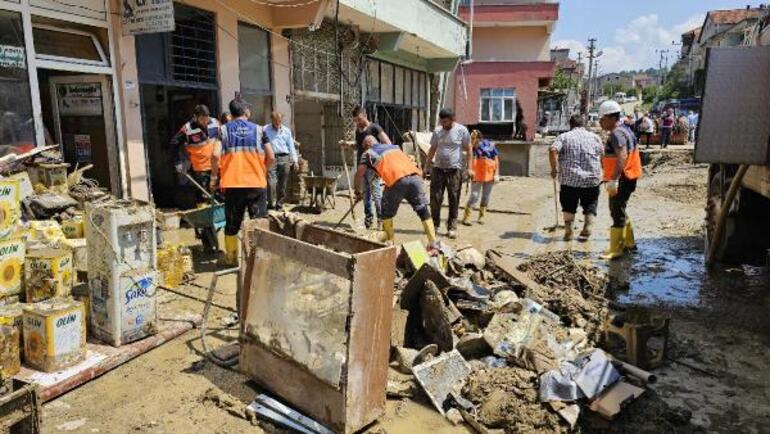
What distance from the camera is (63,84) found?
25.6 feet

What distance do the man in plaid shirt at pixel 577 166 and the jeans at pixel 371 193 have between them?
8.40 ft

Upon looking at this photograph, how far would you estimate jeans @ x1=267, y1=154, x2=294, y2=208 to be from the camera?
27.6ft

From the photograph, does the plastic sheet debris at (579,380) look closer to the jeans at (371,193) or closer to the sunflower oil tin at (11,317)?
the sunflower oil tin at (11,317)

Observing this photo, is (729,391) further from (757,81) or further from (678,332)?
(757,81)

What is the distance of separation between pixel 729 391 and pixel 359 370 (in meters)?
2.59

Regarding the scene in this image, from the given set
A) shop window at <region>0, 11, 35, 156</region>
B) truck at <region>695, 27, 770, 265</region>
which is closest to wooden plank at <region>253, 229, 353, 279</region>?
truck at <region>695, 27, 770, 265</region>

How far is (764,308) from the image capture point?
5258 millimetres

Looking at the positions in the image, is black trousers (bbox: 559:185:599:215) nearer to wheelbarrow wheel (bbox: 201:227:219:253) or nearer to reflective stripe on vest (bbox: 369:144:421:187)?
reflective stripe on vest (bbox: 369:144:421:187)

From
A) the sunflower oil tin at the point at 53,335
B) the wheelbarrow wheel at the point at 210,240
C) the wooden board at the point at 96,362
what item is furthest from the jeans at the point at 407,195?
the sunflower oil tin at the point at 53,335

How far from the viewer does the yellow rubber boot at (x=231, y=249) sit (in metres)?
6.06

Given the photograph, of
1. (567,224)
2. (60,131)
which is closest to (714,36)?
(567,224)

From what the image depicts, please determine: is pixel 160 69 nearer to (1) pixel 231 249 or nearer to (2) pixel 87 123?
(2) pixel 87 123

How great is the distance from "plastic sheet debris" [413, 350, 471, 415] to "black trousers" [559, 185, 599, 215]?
13.4 ft

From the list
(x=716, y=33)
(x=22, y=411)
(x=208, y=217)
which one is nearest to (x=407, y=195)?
(x=208, y=217)
